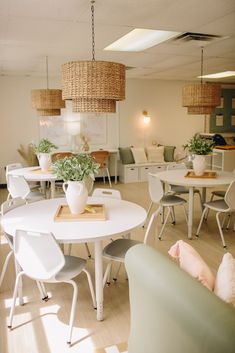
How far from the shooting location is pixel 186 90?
439 centimetres

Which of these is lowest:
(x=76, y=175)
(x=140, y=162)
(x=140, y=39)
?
(x=140, y=162)

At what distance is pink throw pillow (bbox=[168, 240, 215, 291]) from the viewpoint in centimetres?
162

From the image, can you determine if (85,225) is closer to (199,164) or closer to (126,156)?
(199,164)

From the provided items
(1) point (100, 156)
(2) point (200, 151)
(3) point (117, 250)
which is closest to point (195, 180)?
(2) point (200, 151)

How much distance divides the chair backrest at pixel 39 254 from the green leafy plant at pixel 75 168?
69 centimetres

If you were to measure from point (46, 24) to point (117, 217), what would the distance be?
7.18ft

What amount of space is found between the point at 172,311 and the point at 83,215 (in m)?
1.54

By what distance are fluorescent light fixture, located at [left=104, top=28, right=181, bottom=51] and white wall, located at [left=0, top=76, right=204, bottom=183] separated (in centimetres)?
333

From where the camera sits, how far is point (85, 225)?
248 centimetres

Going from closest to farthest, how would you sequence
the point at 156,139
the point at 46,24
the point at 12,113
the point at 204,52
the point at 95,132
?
the point at 46,24 < the point at 204,52 < the point at 12,113 < the point at 95,132 < the point at 156,139

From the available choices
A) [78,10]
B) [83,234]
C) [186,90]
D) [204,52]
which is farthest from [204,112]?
[83,234]

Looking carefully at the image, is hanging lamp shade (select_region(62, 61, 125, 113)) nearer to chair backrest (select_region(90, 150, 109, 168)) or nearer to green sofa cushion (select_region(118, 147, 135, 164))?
chair backrest (select_region(90, 150, 109, 168))

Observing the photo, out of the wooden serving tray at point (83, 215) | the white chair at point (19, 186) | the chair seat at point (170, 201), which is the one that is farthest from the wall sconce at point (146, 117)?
the wooden serving tray at point (83, 215)

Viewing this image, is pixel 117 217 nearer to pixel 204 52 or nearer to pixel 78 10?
pixel 78 10
